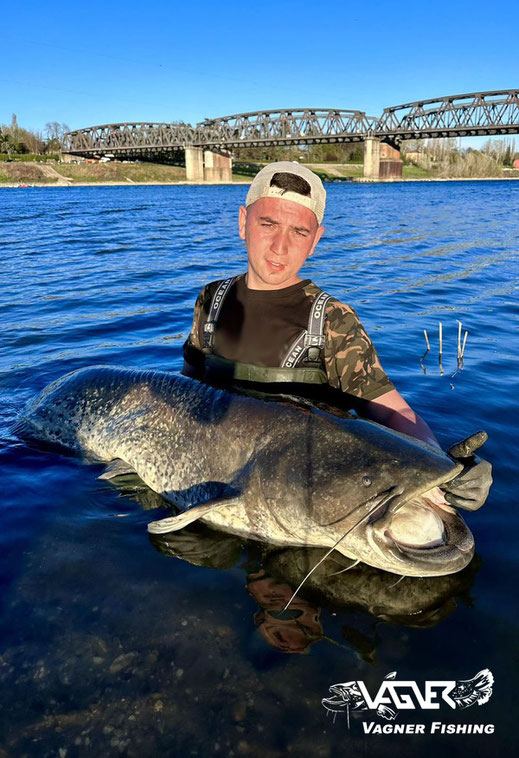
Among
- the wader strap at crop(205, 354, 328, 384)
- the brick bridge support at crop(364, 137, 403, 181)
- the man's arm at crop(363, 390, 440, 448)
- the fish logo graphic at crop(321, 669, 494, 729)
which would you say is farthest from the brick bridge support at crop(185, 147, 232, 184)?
the fish logo graphic at crop(321, 669, 494, 729)

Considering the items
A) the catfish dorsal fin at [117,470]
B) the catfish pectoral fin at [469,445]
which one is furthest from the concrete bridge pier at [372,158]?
the catfish pectoral fin at [469,445]

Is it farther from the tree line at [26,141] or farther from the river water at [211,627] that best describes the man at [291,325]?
the tree line at [26,141]

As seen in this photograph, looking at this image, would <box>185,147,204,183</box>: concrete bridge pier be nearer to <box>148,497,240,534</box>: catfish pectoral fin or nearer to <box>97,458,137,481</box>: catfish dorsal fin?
<box>97,458,137,481</box>: catfish dorsal fin

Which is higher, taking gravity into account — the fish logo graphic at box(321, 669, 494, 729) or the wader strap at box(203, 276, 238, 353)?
the wader strap at box(203, 276, 238, 353)

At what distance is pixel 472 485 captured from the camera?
2830mm

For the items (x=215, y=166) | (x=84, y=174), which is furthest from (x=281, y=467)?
(x=215, y=166)

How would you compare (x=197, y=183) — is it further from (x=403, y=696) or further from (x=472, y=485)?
(x=403, y=696)

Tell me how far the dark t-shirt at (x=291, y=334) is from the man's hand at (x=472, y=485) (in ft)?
3.41

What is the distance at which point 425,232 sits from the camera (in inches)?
966

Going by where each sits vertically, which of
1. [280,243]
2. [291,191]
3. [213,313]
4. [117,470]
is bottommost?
[117,470]

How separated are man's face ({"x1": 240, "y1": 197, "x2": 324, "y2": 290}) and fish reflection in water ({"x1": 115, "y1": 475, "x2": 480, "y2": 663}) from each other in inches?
78.4

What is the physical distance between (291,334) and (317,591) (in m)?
1.82

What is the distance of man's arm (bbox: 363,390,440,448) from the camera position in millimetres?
3516

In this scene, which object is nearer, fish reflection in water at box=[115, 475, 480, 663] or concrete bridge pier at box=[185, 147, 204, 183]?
fish reflection in water at box=[115, 475, 480, 663]
